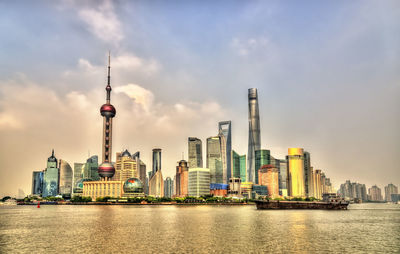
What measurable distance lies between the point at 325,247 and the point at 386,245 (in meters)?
15.0

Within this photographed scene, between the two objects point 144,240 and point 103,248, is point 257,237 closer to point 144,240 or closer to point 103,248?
point 144,240

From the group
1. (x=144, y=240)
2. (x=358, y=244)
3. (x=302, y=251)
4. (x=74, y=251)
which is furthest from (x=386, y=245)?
(x=74, y=251)

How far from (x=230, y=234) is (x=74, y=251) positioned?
132 ft

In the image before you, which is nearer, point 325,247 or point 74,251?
point 74,251

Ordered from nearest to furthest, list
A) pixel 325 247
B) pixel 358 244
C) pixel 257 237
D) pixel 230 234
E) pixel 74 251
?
pixel 74 251, pixel 325 247, pixel 358 244, pixel 257 237, pixel 230 234

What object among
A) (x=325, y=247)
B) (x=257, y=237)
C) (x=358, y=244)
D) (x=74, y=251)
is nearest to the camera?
(x=74, y=251)

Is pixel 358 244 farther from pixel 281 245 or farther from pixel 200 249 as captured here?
pixel 200 249

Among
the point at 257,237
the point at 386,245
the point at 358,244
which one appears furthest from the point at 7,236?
the point at 386,245

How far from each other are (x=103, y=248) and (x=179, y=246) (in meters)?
14.9

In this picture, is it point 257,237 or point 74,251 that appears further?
point 257,237

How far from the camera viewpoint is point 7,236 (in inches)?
3620

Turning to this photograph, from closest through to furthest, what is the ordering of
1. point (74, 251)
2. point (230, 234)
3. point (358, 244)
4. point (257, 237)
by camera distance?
point (74, 251)
point (358, 244)
point (257, 237)
point (230, 234)

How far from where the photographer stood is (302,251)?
228 ft

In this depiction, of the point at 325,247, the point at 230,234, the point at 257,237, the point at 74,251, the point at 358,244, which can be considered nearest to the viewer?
the point at 74,251
